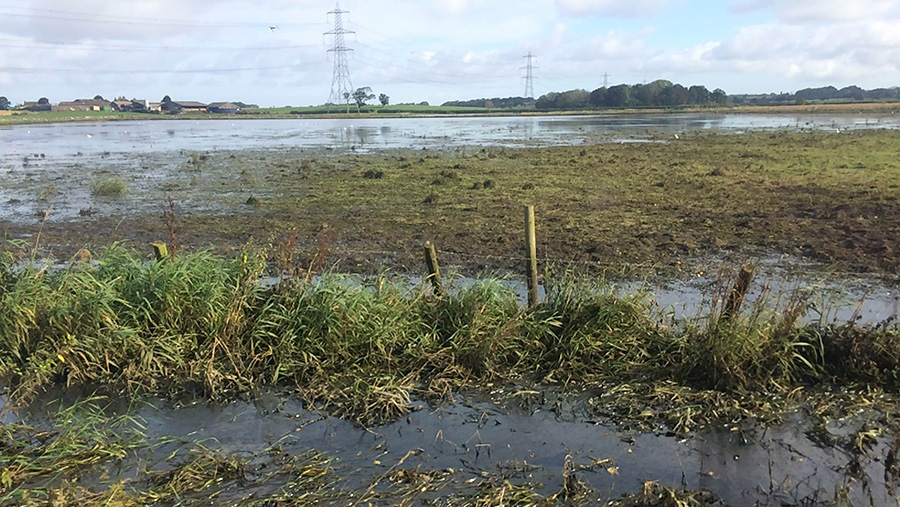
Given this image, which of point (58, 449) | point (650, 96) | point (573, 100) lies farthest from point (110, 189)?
point (573, 100)

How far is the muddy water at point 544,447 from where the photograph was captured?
15.6 ft

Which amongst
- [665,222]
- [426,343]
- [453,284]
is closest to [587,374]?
[426,343]

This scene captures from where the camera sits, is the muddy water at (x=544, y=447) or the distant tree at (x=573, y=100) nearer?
the muddy water at (x=544, y=447)

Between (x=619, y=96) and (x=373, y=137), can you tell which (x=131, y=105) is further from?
(x=373, y=137)

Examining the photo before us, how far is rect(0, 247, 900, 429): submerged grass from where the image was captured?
6.18 meters

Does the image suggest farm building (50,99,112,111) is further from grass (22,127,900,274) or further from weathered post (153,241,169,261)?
weathered post (153,241,169,261)

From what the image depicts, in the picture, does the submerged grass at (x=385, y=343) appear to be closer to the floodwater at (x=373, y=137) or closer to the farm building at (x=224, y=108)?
the floodwater at (x=373, y=137)

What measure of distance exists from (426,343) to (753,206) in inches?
433

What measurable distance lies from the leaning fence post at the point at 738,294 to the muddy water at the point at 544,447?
125cm

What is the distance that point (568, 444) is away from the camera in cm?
539

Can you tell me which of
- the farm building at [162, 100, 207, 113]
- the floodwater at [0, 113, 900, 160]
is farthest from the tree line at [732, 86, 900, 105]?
the farm building at [162, 100, 207, 113]

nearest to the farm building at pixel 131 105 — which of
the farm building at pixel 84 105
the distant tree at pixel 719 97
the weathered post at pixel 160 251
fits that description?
the farm building at pixel 84 105

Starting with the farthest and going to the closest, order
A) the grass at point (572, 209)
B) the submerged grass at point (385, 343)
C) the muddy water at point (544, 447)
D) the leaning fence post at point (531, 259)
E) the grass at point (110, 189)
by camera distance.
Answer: the grass at point (110, 189) → the grass at point (572, 209) → the leaning fence post at point (531, 259) → the submerged grass at point (385, 343) → the muddy water at point (544, 447)

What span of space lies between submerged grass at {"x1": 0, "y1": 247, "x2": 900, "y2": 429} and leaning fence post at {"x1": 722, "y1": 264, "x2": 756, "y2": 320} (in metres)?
0.12
